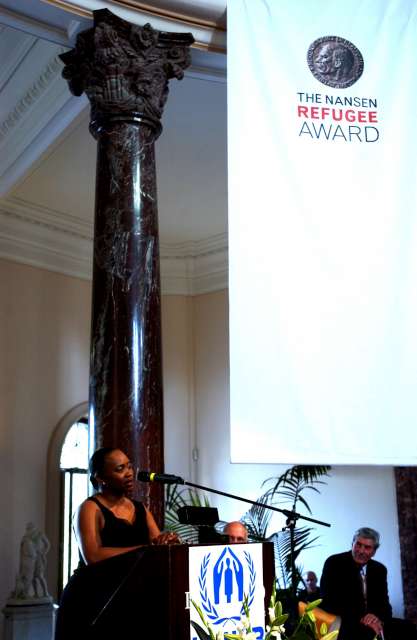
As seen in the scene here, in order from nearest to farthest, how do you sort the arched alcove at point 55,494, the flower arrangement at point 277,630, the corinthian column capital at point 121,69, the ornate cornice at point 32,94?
the flower arrangement at point 277,630
the corinthian column capital at point 121,69
the ornate cornice at point 32,94
the arched alcove at point 55,494

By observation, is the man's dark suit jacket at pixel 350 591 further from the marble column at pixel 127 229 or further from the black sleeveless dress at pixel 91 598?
the black sleeveless dress at pixel 91 598

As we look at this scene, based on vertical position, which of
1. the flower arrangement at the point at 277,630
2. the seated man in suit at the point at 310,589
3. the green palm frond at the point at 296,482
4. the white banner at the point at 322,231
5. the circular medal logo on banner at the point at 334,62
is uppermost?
the circular medal logo on banner at the point at 334,62

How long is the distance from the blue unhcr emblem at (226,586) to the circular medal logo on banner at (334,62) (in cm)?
318

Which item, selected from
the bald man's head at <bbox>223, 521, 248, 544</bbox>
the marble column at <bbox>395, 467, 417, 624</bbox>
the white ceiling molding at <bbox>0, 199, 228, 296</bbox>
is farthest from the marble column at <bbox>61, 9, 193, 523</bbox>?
the marble column at <bbox>395, 467, 417, 624</bbox>

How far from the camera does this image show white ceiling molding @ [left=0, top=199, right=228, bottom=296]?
474 inches

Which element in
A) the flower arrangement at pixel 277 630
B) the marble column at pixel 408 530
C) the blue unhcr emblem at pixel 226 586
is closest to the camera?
the flower arrangement at pixel 277 630

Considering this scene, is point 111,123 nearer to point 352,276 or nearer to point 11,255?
point 352,276

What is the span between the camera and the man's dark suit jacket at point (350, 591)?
6.80m

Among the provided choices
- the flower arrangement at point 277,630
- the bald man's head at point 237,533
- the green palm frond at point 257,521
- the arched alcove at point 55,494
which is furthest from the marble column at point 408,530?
the flower arrangement at point 277,630

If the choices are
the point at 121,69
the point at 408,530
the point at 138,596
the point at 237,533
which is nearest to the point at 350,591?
the point at 237,533

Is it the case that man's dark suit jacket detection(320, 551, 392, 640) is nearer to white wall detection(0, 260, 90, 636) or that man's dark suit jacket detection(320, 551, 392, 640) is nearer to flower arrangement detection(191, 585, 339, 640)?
flower arrangement detection(191, 585, 339, 640)

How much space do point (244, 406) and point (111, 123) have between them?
89.0 inches

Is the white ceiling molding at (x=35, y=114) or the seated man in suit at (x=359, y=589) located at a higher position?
the white ceiling molding at (x=35, y=114)

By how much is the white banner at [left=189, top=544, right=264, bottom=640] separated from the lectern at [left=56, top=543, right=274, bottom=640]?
26 mm
